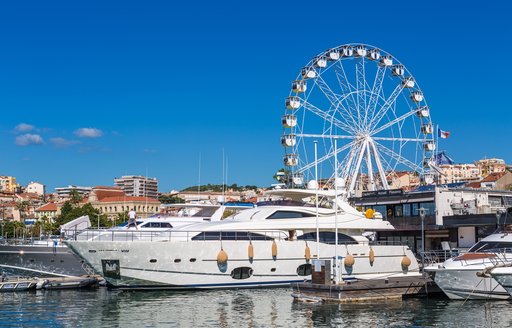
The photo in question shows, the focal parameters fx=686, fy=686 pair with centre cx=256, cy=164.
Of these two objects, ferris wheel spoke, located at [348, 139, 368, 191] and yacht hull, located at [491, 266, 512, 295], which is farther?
ferris wheel spoke, located at [348, 139, 368, 191]

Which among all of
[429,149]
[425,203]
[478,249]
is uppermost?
[429,149]

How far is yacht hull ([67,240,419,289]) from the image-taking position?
2881 cm

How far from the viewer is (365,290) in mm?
26359

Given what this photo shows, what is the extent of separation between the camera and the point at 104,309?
2489 centimetres

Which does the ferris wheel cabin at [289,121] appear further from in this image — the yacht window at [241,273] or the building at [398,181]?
the yacht window at [241,273]

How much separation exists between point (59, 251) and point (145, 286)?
8.45 meters

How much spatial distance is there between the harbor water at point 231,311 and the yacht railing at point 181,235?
237cm

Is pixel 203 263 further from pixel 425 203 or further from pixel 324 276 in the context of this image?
pixel 425 203

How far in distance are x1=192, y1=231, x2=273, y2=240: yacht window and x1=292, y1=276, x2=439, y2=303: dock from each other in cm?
406

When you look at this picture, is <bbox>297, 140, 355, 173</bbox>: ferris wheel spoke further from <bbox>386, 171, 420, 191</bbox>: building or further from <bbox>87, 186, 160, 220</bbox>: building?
<bbox>87, 186, 160, 220</bbox>: building

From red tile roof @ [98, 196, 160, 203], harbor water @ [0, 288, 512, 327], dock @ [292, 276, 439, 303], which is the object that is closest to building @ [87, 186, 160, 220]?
red tile roof @ [98, 196, 160, 203]

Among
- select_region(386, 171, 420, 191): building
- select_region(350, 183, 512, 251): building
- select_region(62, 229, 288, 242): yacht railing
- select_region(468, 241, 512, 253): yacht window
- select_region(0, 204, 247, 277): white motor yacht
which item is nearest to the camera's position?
select_region(468, 241, 512, 253): yacht window

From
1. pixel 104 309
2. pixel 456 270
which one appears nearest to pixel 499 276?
pixel 456 270

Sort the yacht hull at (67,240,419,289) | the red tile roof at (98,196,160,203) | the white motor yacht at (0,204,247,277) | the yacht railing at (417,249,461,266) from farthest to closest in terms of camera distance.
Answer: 1. the red tile roof at (98,196,160,203)
2. the white motor yacht at (0,204,247,277)
3. the yacht railing at (417,249,461,266)
4. the yacht hull at (67,240,419,289)
